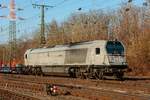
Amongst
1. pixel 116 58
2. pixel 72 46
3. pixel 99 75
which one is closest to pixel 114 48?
pixel 116 58

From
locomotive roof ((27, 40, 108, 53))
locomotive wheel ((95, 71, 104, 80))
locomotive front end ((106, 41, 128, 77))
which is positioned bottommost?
locomotive wheel ((95, 71, 104, 80))

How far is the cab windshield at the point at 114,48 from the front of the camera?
113 feet

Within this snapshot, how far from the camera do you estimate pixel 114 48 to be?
3450cm

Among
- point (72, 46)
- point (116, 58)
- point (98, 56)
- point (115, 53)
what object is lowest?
point (116, 58)

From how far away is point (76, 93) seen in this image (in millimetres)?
21484

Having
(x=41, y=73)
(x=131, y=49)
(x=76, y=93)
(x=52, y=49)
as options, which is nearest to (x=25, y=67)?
(x=41, y=73)

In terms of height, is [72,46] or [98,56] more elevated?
[72,46]

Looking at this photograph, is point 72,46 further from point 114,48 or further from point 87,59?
point 114,48

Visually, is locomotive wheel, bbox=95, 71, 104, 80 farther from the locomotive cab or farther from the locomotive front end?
the locomotive cab

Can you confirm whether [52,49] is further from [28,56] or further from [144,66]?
[144,66]

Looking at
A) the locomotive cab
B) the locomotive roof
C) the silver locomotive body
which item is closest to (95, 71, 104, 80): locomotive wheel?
the silver locomotive body

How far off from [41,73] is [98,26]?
41.2 m

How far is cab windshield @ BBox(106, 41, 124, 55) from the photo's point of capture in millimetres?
34312

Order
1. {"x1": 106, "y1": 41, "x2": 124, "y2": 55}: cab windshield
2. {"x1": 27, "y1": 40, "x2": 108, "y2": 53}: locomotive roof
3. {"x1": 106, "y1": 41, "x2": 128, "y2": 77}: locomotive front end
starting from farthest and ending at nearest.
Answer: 1. {"x1": 27, "y1": 40, "x2": 108, "y2": 53}: locomotive roof
2. {"x1": 106, "y1": 41, "x2": 124, "y2": 55}: cab windshield
3. {"x1": 106, "y1": 41, "x2": 128, "y2": 77}: locomotive front end
